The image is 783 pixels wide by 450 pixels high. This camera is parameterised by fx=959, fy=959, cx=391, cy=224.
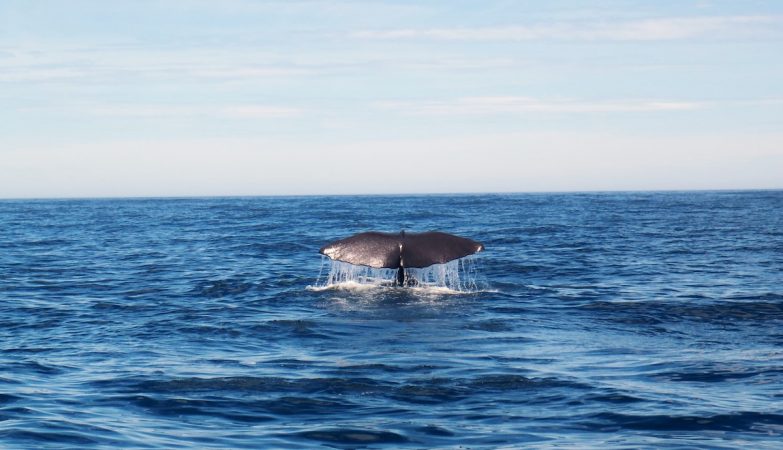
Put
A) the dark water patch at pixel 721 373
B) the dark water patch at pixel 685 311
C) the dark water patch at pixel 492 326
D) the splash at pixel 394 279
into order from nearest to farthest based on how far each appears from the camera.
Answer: the dark water patch at pixel 721 373 < the dark water patch at pixel 492 326 < the dark water patch at pixel 685 311 < the splash at pixel 394 279

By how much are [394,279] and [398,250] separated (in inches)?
103

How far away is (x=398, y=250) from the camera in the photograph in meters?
15.7

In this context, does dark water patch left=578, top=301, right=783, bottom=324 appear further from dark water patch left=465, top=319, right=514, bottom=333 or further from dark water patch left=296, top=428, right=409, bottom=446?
dark water patch left=296, top=428, right=409, bottom=446

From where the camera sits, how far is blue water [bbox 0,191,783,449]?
27.4ft

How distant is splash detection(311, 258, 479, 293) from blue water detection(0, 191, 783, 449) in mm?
458

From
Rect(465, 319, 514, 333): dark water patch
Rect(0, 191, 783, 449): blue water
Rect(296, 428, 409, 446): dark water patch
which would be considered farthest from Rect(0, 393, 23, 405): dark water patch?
Rect(465, 319, 514, 333): dark water patch

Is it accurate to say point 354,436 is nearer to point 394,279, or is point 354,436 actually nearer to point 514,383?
point 514,383

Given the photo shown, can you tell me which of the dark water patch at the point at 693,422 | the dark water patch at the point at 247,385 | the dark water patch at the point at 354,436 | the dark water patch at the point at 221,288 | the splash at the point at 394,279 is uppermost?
the splash at the point at 394,279

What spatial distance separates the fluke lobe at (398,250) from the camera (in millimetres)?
15484

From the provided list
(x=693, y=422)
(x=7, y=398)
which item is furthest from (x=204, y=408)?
(x=693, y=422)

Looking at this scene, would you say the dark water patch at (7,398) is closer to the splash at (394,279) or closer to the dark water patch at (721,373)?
the dark water patch at (721,373)

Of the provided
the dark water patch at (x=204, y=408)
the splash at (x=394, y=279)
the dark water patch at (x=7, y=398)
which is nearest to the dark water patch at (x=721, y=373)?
the dark water patch at (x=204, y=408)

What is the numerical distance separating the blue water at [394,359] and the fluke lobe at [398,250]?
743mm

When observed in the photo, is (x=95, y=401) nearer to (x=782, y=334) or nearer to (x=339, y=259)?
(x=339, y=259)
